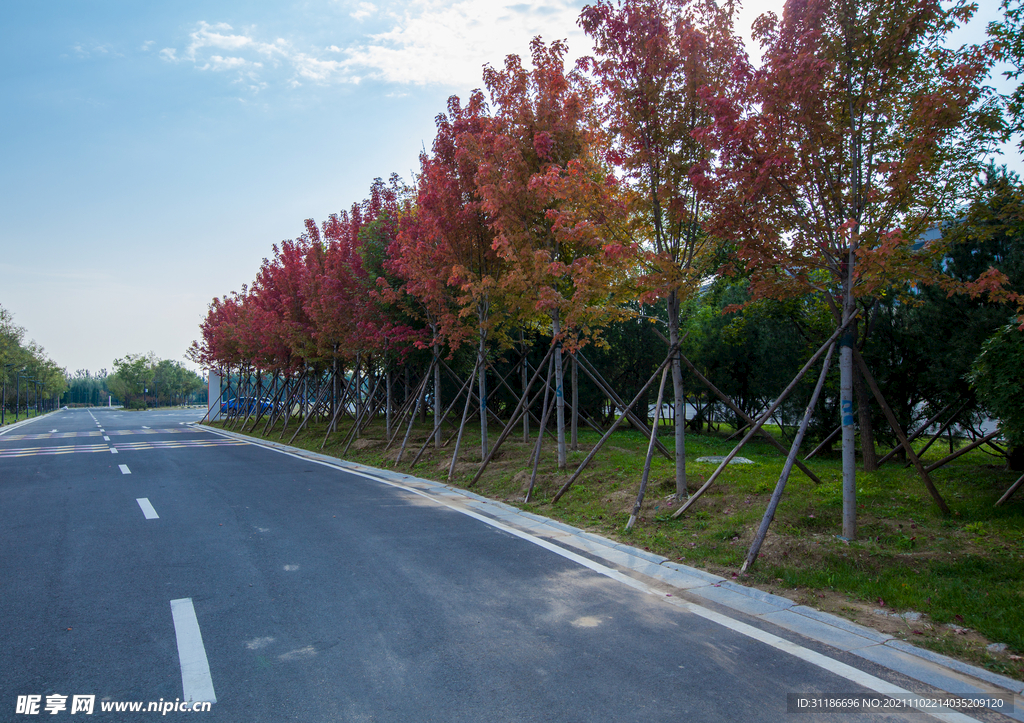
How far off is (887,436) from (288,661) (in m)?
13.2

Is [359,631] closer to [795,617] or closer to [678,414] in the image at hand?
[795,617]

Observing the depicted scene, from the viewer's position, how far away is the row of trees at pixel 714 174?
631cm

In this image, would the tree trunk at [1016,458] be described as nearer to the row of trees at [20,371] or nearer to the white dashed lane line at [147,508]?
the white dashed lane line at [147,508]

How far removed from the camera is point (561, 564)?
6.42m

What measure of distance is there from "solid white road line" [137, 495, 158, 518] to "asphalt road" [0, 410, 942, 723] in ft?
1.40

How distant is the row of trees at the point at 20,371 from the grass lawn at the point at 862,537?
55.4 meters

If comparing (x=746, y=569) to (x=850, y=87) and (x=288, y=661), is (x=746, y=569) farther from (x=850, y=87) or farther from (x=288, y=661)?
(x=850, y=87)

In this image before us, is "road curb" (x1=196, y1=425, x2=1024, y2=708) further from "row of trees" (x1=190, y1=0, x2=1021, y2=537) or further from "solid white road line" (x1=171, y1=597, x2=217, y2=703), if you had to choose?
"solid white road line" (x1=171, y1=597, x2=217, y2=703)

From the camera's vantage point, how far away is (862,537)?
629 cm

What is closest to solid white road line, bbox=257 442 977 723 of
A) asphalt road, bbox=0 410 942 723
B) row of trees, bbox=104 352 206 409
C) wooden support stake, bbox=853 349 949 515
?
asphalt road, bbox=0 410 942 723

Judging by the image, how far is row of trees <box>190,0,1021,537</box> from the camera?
20.7 feet

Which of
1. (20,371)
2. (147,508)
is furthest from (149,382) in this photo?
(147,508)

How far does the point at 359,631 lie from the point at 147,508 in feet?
23.0

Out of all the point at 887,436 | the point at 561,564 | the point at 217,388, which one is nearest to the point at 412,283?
the point at 561,564
